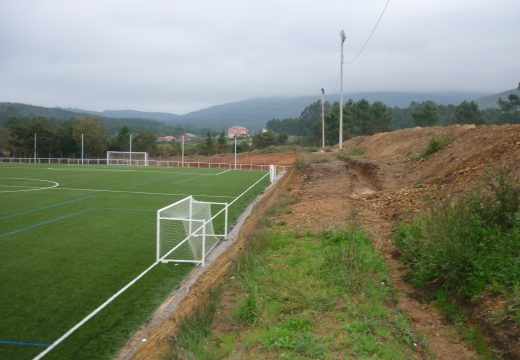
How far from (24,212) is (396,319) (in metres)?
15.9

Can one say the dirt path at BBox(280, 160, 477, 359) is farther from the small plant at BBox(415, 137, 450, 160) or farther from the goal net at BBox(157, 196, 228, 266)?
the goal net at BBox(157, 196, 228, 266)

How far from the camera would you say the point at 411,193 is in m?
12.6

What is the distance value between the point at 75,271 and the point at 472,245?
26.3 ft

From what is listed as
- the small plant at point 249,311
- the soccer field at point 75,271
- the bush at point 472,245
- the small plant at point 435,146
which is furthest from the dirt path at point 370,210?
the soccer field at point 75,271

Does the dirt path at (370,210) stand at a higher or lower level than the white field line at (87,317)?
higher

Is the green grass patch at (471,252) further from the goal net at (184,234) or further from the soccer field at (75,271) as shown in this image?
the goal net at (184,234)

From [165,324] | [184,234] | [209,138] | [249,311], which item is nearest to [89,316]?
[165,324]

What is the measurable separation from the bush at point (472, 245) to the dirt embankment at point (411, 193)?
1.14 ft

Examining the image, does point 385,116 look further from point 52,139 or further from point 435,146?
point 435,146

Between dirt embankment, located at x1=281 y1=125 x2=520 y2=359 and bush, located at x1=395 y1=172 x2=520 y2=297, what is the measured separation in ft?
1.14

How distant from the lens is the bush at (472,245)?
5.92m

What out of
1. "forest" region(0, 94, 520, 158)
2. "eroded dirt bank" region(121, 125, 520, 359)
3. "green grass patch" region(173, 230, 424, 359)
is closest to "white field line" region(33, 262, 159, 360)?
"eroded dirt bank" region(121, 125, 520, 359)

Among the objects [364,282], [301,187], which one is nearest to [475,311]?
[364,282]

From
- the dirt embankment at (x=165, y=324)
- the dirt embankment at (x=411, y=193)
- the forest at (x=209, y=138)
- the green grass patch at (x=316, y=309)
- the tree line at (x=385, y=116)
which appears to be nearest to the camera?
the green grass patch at (x=316, y=309)
